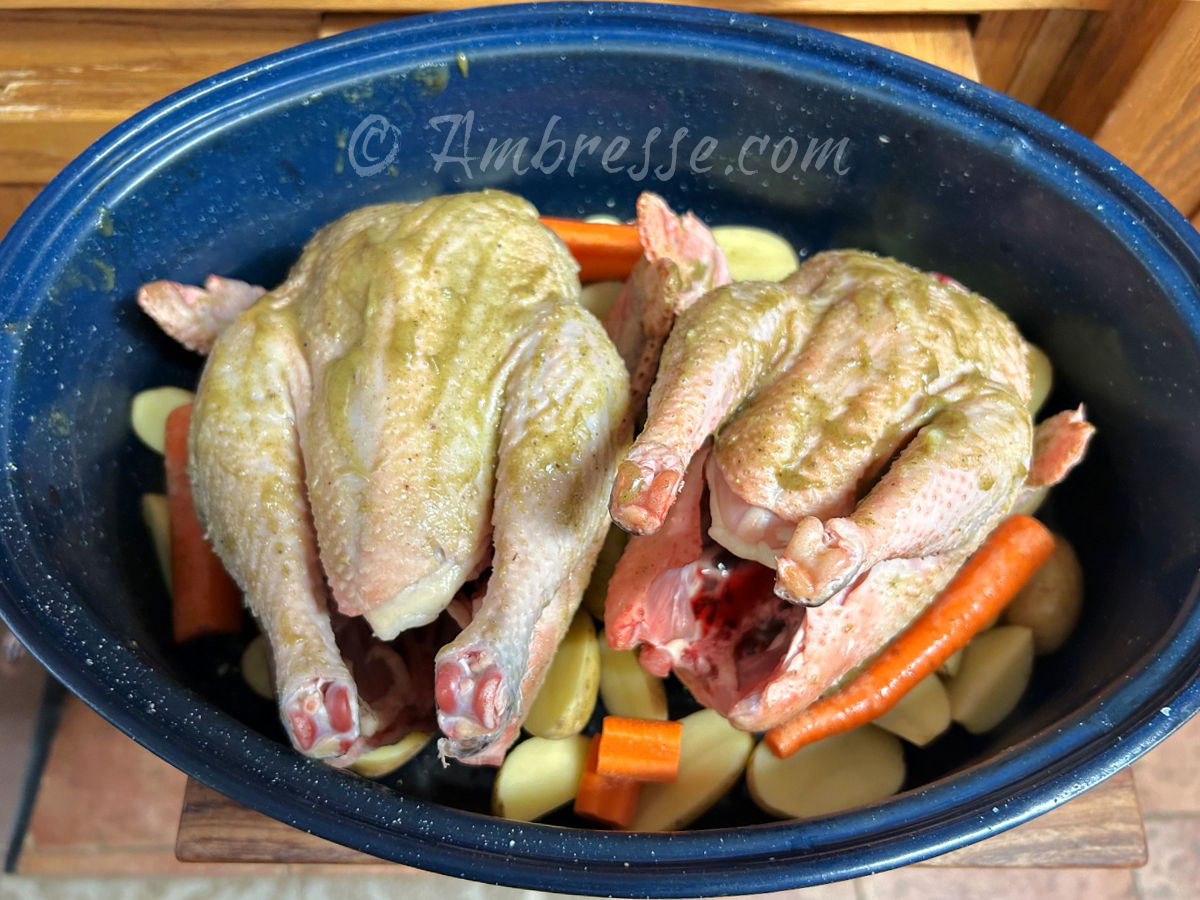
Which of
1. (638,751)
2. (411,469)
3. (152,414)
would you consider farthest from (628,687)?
(152,414)

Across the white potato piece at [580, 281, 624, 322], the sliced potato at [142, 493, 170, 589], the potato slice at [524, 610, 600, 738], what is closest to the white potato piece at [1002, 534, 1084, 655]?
the potato slice at [524, 610, 600, 738]

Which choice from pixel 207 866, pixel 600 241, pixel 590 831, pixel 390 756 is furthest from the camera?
pixel 207 866

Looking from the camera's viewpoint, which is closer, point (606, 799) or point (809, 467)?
point (809, 467)

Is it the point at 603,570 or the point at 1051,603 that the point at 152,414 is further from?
the point at 1051,603

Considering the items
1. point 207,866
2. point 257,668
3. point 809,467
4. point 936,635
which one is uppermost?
point 809,467

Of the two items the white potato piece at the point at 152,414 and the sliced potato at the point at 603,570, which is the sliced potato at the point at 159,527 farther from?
the sliced potato at the point at 603,570

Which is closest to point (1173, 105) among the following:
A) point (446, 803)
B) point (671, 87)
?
point (671, 87)

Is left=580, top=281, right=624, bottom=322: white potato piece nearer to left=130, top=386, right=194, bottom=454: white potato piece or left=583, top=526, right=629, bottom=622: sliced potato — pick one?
left=583, top=526, right=629, bottom=622: sliced potato
